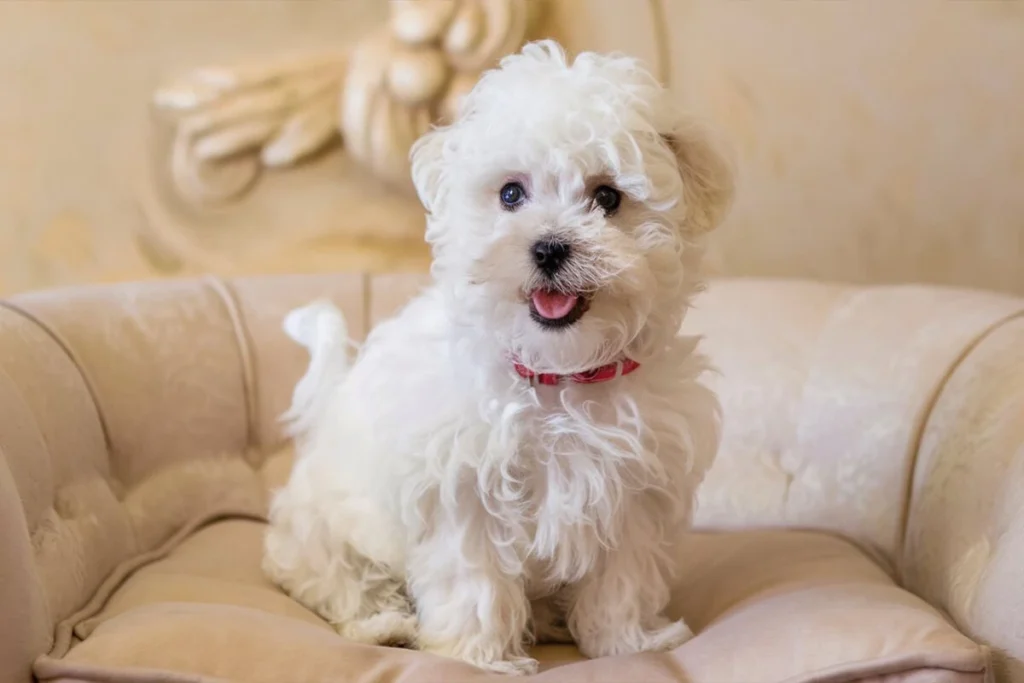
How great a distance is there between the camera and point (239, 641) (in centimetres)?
130

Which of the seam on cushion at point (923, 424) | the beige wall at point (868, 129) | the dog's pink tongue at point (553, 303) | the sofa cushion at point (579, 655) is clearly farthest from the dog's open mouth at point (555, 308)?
the beige wall at point (868, 129)

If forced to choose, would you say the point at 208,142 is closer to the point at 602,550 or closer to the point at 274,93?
the point at 274,93

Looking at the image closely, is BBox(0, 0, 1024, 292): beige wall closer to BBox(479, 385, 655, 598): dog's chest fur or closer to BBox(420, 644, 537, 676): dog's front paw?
BBox(479, 385, 655, 598): dog's chest fur

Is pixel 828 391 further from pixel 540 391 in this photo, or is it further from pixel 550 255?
pixel 550 255

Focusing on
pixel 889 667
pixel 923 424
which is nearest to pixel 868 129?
pixel 923 424

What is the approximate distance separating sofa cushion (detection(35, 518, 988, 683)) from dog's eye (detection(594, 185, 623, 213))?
2.13ft

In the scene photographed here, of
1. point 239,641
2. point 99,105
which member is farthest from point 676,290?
point 99,105

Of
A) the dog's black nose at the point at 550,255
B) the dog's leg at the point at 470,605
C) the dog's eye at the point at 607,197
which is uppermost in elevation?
the dog's eye at the point at 607,197

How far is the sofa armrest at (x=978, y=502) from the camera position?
1.42 meters

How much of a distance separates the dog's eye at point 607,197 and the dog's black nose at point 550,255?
0.13m

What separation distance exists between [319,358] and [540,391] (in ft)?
1.99

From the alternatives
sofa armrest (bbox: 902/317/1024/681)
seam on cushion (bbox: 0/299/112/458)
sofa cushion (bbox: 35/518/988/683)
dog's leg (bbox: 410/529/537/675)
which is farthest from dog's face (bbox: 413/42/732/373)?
seam on cushion (bbox: 0/299/112/458)

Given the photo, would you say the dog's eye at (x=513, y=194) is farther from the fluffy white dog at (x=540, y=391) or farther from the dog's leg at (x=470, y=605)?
the dog's leg at (x=470, y=605)

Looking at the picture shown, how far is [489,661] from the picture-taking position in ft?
4.73
